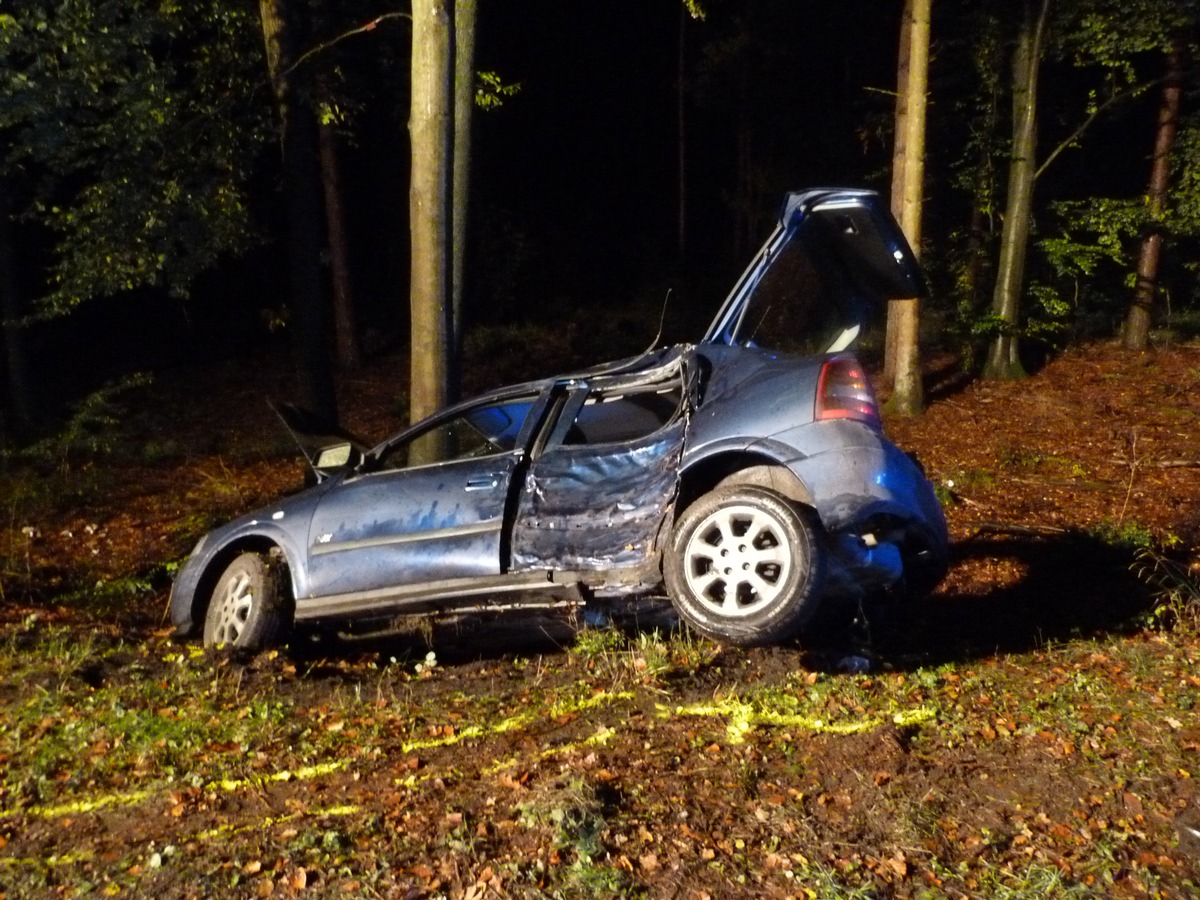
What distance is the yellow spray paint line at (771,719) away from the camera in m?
4.93

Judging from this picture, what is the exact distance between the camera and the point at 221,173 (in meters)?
12.2

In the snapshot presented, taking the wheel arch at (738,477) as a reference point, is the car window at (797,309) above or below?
above

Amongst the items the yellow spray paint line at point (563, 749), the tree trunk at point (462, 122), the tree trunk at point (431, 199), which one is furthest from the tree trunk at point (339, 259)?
the yellow spray paint line at point (563, 749)

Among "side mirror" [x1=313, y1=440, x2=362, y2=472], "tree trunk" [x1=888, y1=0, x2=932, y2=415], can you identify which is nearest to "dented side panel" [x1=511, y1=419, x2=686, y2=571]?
"side mirror" [x1=313, y1=440, x2=362, y2=472]

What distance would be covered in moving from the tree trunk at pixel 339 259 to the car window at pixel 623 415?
47.6ft

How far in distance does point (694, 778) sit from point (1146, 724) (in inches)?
80.8

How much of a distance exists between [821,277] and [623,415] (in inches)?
53.4

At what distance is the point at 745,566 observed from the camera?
5.53m

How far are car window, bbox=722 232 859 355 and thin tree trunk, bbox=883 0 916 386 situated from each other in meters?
6.56

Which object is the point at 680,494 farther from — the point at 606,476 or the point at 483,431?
the point at 483,431

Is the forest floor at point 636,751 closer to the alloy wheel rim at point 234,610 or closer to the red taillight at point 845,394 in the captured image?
the alloy wheel rim at point 234,610

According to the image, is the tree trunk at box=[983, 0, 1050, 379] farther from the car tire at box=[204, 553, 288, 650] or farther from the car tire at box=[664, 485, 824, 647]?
the car tire at box=[204, 553, 288, 650]

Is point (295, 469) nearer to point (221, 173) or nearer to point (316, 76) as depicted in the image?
point (221, 173)

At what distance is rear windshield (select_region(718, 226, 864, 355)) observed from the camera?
6191 millimetres
